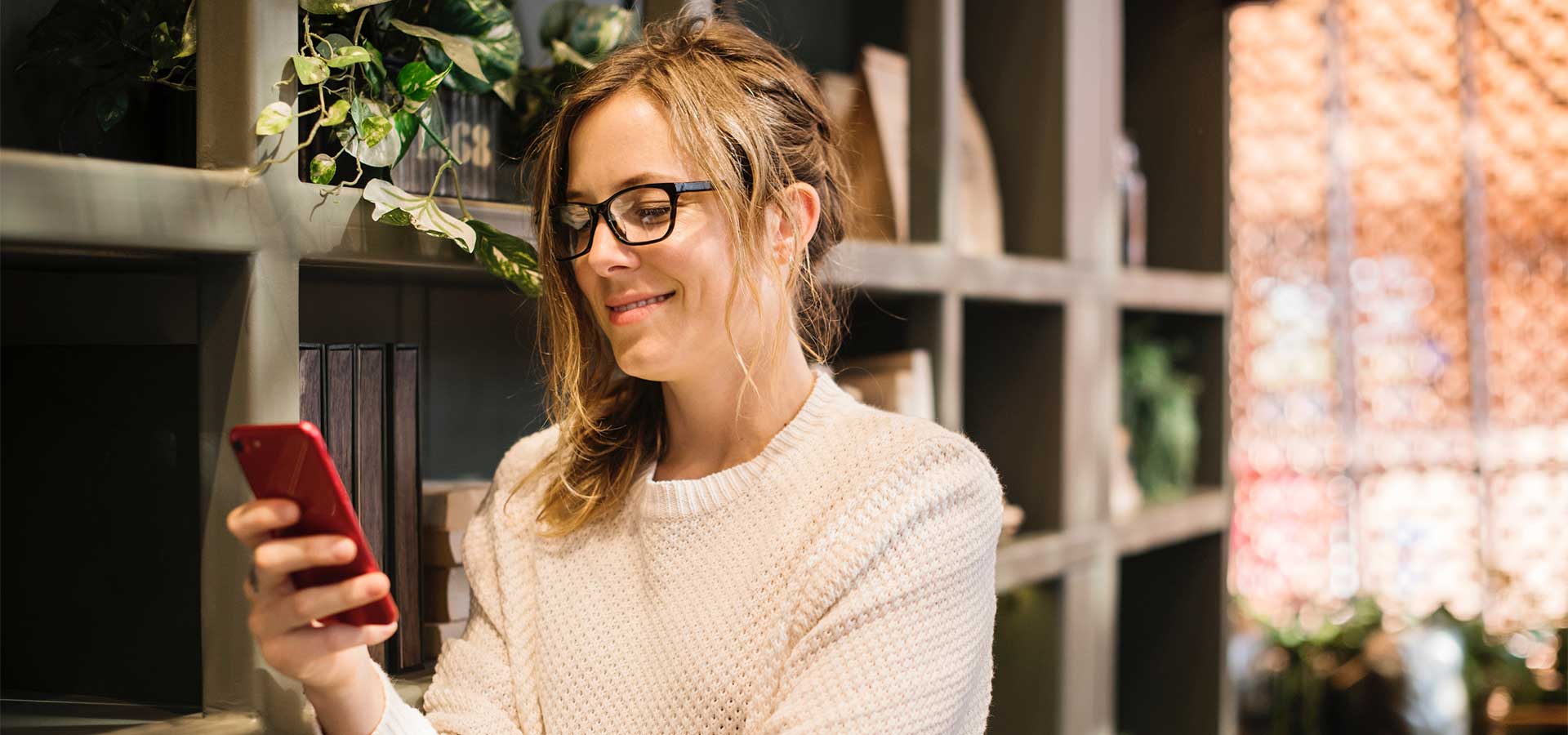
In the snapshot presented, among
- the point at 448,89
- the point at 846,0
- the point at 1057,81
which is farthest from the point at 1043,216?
the point at 448,89

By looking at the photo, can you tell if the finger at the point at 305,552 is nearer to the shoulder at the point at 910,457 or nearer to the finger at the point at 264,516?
the finger at the point at 264,516

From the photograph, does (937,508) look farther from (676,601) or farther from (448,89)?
(448,89)

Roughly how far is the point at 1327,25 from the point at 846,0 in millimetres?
2595

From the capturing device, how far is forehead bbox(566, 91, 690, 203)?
3.73 ft

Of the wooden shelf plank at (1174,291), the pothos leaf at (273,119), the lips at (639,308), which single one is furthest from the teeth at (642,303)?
the wooden shelf plank at (1174,291)

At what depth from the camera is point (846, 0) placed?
219 centimetres

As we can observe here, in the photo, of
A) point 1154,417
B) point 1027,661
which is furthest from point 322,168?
point 1154,417

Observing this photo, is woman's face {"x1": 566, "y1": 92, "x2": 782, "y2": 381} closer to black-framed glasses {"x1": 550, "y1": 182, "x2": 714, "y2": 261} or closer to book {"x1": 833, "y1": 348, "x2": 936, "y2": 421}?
black-framed glasses {"x1": 550, "y1": 182, "x2": 714, "y2": 261}

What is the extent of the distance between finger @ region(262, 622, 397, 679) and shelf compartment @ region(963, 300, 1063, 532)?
4.27 feet

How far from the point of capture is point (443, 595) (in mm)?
1340

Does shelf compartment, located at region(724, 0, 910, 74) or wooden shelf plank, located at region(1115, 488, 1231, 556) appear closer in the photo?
shelf compartment, located at region(724, 0, 910, 74)

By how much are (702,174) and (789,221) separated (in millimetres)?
119

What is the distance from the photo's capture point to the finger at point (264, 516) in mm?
834

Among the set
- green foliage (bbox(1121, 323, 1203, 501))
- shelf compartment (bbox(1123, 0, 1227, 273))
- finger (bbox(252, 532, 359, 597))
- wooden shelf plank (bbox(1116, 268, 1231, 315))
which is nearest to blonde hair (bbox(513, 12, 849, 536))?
finger (bbox(252, 532, 359, 597))
